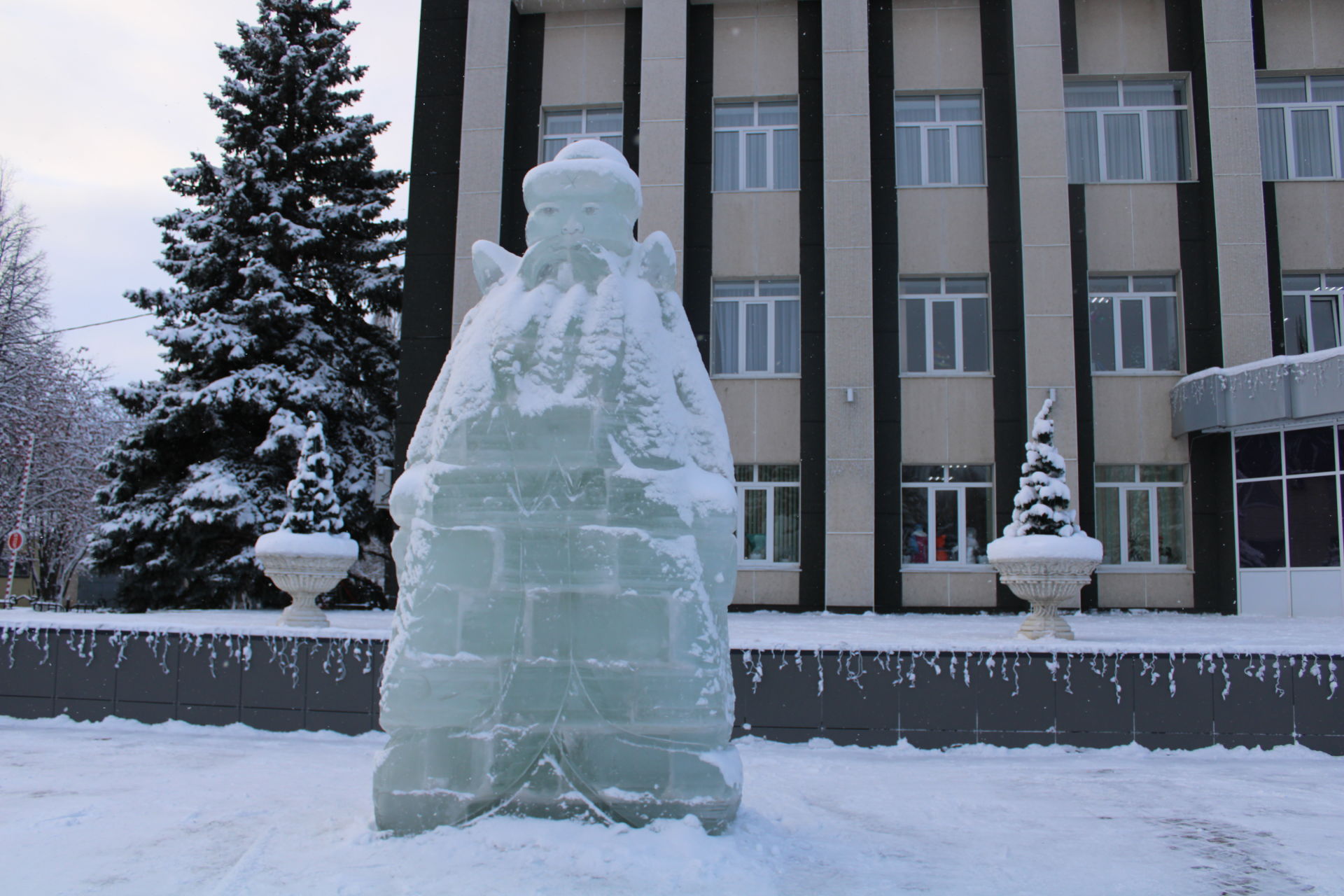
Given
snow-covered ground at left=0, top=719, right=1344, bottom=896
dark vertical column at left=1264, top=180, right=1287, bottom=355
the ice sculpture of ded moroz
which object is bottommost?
snow-covered ground at left=0, top=719, right=1344, bottom=896

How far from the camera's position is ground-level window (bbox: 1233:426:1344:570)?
14133 mm

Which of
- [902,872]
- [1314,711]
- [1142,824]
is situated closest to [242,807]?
[902,872]

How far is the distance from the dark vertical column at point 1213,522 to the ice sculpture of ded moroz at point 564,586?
13797 millimetres

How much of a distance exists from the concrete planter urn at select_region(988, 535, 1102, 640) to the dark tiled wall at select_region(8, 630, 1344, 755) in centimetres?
250

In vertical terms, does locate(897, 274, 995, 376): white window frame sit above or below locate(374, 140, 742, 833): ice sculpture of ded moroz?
above

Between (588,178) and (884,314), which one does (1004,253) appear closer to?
(884,314)

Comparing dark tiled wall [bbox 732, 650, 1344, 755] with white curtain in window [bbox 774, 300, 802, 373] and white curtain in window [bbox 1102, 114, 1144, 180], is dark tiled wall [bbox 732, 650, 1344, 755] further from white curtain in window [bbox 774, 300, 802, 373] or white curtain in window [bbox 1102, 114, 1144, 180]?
white curtain in window [bbox 1102, 114, 1144, 180]

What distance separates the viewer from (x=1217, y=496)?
50.5 feet

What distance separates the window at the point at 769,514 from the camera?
1593cm

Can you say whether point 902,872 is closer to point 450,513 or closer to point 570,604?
point 570,604

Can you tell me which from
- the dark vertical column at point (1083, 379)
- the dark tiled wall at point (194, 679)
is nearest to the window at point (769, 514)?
the dark vertical column at point (1083, 379)

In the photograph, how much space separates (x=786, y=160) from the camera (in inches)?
663

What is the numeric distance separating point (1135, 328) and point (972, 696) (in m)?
11.3

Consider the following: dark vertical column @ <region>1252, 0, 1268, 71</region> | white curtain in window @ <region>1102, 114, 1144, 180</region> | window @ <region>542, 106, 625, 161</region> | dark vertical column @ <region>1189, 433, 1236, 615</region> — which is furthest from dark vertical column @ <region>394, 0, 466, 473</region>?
dark vertical column @ <region>1252, 0, 1268, 71</region>
